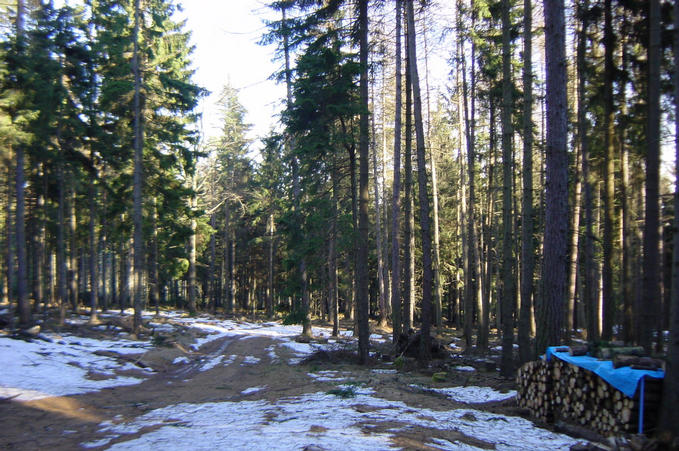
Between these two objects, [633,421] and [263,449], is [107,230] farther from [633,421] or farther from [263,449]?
[633,421]

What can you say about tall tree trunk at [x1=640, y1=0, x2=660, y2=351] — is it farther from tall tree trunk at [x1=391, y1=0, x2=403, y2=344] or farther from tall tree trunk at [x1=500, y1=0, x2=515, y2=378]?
tall tree trunk at [x1=391, y1=0, x2=403, y2=344]

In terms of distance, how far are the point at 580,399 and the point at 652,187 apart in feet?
18.1

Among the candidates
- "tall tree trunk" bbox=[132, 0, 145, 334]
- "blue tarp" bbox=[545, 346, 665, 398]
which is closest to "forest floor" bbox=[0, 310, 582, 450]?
"blue tarp" bbox=[545, 346, 665, 398]

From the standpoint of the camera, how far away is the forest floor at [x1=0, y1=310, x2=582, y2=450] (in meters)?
6.20

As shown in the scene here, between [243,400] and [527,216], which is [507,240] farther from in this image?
[243,400]

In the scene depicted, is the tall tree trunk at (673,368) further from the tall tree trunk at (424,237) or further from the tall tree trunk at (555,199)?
the tall tree trunk at (424,237)

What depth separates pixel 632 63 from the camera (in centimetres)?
1318

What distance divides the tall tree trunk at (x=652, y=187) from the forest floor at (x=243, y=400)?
3775mm

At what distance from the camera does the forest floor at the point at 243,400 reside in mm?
6203

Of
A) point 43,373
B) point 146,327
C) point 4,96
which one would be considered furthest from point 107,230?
point 43,373

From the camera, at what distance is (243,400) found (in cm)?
959

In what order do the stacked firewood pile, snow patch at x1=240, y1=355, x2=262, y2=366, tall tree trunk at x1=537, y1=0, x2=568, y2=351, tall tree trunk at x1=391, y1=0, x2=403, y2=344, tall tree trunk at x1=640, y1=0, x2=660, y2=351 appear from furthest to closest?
tall tree trunk at x1=391, y1=0, x2=403, y2=344
snow patch at x1=240, y1=355, x2=262, y2=366
tall tree trunk at x1=640, y1=0, x2=660, y2=351
tall tree trunk at x1=537, y1=0, x2=568, y2=351
the stacked firewood pile

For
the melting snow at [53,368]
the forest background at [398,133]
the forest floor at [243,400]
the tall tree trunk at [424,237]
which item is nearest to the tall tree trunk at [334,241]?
the forest background at [398,133]

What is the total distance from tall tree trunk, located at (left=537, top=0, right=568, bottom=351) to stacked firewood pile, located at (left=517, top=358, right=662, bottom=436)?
118 centimetres
